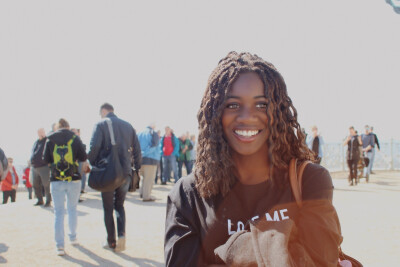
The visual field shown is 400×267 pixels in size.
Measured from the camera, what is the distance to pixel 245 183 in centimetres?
167

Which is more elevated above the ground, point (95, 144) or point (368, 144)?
point (95, 144)

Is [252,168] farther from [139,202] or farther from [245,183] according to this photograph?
[139,202]

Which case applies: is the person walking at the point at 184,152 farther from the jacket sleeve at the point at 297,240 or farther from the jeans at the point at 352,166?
the jacket sleeve at the point at 297,240

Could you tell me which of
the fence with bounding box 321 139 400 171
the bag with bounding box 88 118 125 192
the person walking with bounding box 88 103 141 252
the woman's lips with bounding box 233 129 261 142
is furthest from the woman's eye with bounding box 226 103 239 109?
the fence with bounding box 321 139 400 171

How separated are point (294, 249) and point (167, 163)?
12142 mm

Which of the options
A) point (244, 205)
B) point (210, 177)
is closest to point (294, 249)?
point (244, 205)

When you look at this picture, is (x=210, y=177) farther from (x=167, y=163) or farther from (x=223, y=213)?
(x=167, y=163)

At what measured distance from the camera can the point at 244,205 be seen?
5.19ft

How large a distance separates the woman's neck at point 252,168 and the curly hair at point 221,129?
0.11 ft

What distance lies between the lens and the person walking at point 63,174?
541 centimetres

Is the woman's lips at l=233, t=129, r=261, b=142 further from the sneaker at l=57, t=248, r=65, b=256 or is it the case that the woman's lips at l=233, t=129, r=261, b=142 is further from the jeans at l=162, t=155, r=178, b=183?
the jeans at l=162, t=155, r=178, b=183

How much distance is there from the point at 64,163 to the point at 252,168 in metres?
4.50

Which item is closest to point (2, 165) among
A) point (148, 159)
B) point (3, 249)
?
point (3, 249)

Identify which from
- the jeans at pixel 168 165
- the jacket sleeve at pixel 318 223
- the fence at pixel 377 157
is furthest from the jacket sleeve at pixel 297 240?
the fence at pixel 377 157
